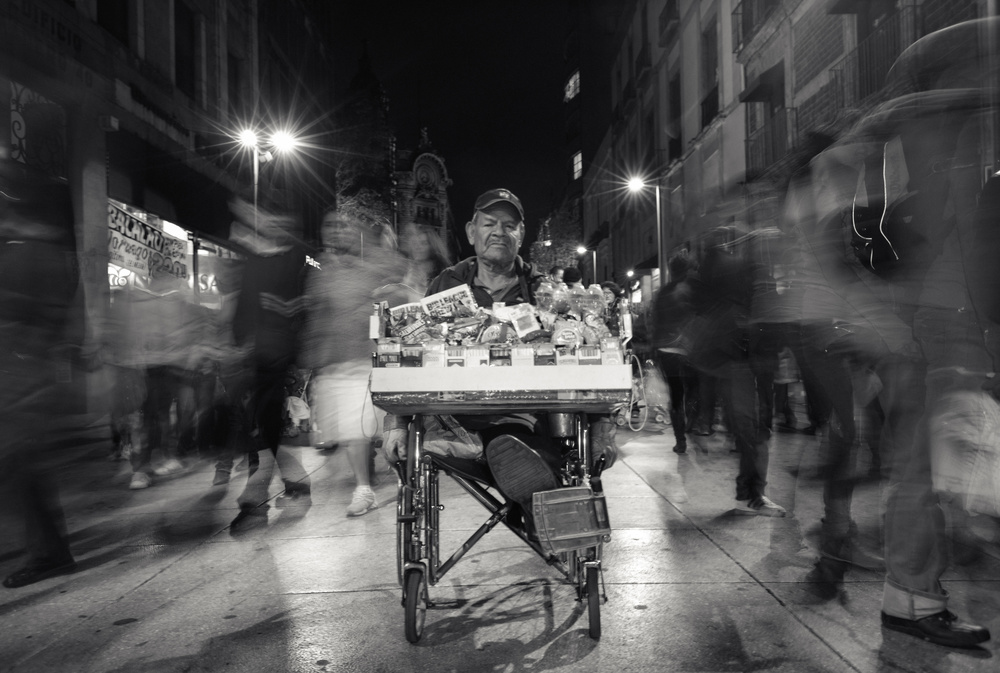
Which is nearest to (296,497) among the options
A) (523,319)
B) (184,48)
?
(523,319)

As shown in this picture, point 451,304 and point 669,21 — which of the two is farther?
point 669,21

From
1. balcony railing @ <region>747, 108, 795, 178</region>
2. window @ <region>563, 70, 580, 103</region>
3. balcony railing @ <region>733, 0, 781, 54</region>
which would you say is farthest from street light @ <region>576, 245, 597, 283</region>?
balcony railing @ <region>747, 108, 795, 178</region>

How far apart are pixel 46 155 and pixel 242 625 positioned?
11993 millimetres

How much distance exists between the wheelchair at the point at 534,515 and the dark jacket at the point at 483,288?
95cm

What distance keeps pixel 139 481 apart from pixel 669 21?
2405cm

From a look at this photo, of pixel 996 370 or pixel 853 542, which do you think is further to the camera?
pixel 853 542

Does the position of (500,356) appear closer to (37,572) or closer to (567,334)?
(567,334)

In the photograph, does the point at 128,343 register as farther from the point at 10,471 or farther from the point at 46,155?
the point at 46,155

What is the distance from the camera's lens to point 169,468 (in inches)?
290

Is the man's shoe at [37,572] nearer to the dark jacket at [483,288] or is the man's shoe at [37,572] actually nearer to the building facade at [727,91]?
the dark jacket at [483,288]

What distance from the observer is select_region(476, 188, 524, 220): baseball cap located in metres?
4.02

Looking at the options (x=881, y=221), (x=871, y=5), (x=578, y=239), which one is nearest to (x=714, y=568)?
(x=881, y=221)

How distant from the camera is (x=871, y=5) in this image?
14094mm

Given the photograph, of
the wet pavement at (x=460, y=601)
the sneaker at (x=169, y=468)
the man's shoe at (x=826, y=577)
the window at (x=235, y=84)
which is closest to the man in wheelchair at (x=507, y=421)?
the wet pavement at (x=460, y=601)
